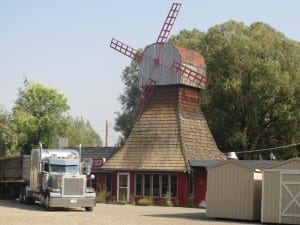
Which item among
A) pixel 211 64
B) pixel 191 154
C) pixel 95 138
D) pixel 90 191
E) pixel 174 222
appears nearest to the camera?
pixel 174 222

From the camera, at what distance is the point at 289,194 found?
26.5 meters

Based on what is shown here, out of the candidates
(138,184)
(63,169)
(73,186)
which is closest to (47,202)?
(73,186)

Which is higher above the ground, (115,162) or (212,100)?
(212,100)

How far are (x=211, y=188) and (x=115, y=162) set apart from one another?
582 inches

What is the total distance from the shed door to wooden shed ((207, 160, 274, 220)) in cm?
205

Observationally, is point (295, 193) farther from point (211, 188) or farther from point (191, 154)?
point (191, 154)

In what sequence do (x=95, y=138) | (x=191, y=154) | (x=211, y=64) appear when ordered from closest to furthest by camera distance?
(x=191, y=154), (x=211, y=64), (x=95, y=138)

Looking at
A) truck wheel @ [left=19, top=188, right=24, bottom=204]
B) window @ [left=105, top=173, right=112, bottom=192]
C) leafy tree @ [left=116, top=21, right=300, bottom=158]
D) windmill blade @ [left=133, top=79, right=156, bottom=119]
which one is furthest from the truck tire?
leafy tree @ [left=116, top=21, right=300, bottom=158]

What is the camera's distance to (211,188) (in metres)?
30.0

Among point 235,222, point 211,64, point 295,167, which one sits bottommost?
point 235,222

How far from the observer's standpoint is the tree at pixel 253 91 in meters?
53.8

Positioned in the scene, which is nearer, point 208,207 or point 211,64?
point 208,207

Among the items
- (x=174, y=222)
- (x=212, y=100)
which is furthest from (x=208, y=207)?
(x=212, y=100)

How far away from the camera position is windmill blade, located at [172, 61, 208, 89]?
4341cm
